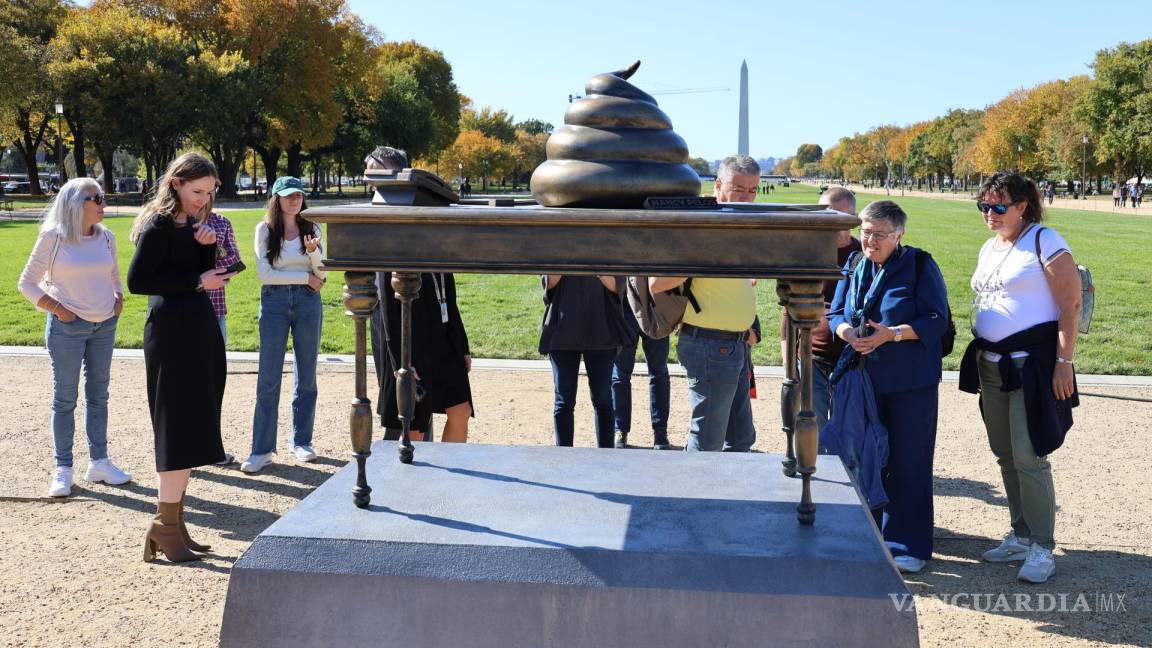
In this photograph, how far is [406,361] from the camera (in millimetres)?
4758

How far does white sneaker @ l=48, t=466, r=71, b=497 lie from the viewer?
20.8 ft

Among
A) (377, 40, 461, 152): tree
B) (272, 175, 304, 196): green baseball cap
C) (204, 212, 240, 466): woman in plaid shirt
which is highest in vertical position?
(377, 40, 461, 152): tree

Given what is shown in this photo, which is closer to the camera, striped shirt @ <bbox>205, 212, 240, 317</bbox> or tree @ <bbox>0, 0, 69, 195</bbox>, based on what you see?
striped shirt @ <bbox>205, 212, 240, 317</bbox>

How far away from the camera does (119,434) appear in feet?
26.1

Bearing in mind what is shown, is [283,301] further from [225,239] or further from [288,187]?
[288,187]

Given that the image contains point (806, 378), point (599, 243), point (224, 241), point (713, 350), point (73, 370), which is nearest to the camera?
point (599, 243)

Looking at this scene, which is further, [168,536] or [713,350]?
[713,350]

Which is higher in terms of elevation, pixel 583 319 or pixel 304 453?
pixel 583 319

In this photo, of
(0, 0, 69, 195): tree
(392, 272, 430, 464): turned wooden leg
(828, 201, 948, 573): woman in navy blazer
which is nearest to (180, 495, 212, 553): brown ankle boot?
(392, 272, 430, 464): turned wooden leg

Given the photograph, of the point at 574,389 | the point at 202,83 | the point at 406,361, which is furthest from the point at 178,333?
the point at 202,83

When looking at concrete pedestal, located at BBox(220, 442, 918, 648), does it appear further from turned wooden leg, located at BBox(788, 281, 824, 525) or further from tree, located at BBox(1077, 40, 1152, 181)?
tree, located at BBox(1077, 40, 1152, 181)

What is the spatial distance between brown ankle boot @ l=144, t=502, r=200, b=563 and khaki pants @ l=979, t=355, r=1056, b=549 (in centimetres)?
423

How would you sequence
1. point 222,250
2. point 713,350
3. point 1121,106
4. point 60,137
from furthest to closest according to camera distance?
point 1121,106 → point 60,137 → point 222,250 → point 713,350

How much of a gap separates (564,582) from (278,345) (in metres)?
4.14
